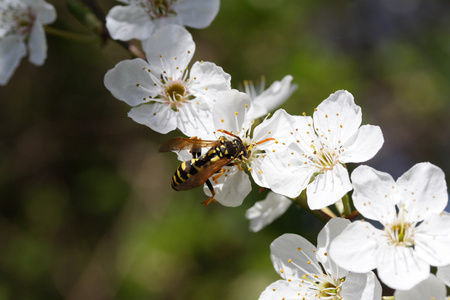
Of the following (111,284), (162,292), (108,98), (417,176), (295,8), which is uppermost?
(417,176)

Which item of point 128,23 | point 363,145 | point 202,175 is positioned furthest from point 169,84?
point 363,145

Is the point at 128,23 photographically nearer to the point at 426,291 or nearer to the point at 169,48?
the point at 169,48

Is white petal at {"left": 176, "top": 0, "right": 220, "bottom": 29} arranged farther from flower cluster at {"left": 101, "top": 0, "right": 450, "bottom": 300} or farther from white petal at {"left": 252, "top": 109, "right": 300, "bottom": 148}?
white petal at {"left": 252, "top": 109, "right": 300, "bottom": 148}

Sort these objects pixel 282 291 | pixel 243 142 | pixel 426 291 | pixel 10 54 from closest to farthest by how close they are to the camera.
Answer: pixel 426 291
pixel 282 291
pixel 243 142
pixel 10 54

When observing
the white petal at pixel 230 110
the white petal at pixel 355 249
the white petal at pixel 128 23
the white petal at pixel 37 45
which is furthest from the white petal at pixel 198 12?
the white petal at pixel 355 249

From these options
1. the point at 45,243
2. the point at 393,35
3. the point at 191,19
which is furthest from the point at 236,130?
the point at 393,35

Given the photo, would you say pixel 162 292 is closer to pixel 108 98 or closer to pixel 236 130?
pixel 108 98

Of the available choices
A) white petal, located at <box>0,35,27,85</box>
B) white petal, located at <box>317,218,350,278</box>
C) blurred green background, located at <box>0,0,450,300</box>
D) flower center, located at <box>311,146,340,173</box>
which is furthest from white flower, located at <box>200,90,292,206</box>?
blurred green background, located at <box>0,0,450,300</box>
